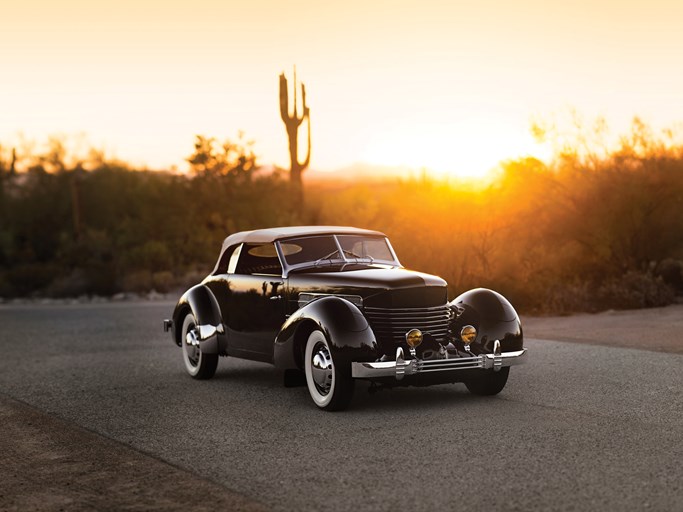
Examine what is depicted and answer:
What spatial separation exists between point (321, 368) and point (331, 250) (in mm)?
1856

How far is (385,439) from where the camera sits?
Answer: 796 cm

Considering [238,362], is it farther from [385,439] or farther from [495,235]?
[495,235]

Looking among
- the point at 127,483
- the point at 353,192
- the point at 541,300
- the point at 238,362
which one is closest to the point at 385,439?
the point at 127,483

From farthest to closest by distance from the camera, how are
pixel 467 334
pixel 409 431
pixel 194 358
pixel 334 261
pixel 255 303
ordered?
pixel 194 358
pixel 255 303
pixel 334 261
pixel 467 334
pixel 409 431

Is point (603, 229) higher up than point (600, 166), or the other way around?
point (600, 166)

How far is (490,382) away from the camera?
33.0 feet

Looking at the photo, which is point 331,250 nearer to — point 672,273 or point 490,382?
point 490,382

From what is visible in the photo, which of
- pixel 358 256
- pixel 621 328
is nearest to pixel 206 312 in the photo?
pixel 358 256

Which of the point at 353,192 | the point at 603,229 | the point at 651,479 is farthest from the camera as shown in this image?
the point at 353,192

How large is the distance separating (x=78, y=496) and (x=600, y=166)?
67.6ft

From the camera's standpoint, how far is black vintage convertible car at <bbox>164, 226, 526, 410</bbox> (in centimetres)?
920

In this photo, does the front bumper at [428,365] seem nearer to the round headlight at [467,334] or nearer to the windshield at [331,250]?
the round headlight at [467,334]

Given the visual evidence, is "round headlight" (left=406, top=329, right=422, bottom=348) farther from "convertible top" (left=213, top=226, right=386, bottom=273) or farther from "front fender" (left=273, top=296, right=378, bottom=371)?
"convertible top" (left=213, top=226, right=386, bottom=273)

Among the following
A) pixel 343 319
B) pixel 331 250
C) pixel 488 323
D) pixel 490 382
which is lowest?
pixel 490 382
